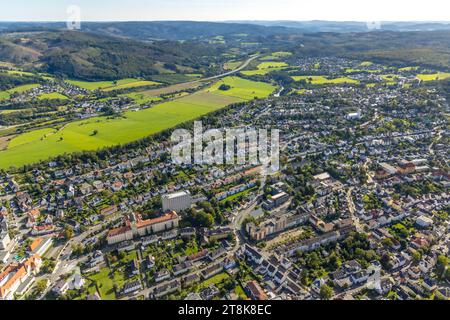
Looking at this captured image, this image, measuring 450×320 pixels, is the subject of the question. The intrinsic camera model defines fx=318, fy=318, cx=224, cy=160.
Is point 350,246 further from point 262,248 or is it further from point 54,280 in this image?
point 54,280

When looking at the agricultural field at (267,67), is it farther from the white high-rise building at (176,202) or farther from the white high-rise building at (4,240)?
the white high-rise building at (4,240)

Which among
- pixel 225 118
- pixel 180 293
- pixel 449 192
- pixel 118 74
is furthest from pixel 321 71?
pixel 180 293

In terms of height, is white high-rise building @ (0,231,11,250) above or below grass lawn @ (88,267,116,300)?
above

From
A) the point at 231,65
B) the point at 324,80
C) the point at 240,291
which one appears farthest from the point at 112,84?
the point at 240,291

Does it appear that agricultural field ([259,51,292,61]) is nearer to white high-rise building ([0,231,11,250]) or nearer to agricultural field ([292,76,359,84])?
agricultural field ([292,76,359,84])

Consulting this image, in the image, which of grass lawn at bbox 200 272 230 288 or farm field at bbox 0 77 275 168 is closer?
grass lawn at bbox 200 272 230 288

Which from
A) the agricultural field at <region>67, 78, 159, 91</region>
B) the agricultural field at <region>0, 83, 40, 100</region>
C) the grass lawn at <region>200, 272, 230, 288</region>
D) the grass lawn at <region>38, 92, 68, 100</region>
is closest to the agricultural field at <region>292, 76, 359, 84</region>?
the agricultural field at <region>67, 78, 159, 91</region>

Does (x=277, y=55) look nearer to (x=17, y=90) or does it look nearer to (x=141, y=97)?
(x=141, y=97)
